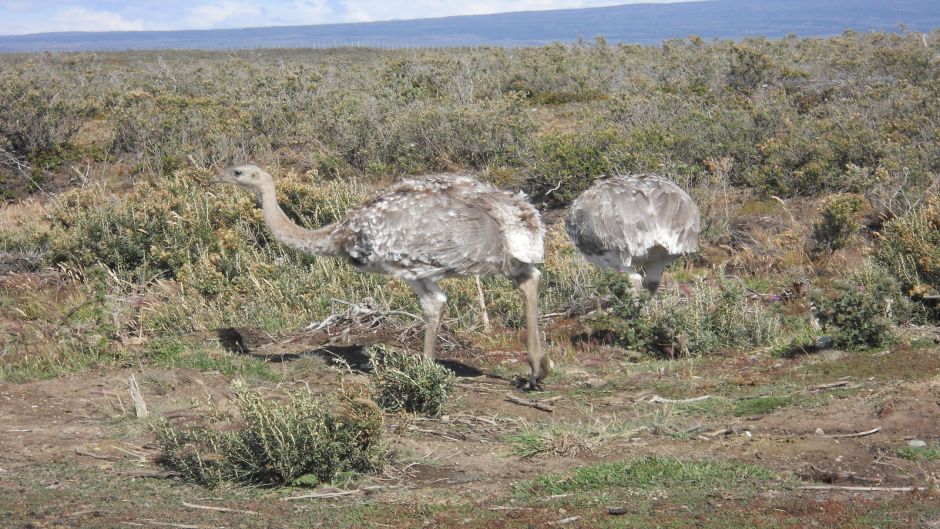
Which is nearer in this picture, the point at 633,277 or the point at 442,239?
the point at 442,239

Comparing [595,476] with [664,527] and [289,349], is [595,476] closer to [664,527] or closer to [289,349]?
[664,527]

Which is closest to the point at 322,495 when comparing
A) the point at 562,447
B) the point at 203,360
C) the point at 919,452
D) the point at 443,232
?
the point at 562,447

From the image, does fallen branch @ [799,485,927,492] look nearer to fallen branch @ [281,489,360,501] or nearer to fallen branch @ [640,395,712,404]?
fallen branch @ [640,395,712,404]

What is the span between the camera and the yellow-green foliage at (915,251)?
9.75m

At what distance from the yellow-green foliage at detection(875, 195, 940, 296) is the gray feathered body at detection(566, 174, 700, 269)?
6.05 ft

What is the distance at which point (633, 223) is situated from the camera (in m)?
10.2

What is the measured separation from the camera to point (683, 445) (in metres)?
6.59

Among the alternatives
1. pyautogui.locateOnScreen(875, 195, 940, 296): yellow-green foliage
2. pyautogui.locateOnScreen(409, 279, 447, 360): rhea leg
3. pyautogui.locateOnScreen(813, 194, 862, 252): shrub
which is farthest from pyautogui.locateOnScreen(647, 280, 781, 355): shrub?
pyautogui.locateOnScreen(813, 194, 862, 252): shrub

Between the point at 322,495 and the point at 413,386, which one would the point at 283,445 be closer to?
the point at 322,495

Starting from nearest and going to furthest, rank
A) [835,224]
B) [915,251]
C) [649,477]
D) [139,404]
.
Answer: [649,477], [139,404], [915,251], [835,224]

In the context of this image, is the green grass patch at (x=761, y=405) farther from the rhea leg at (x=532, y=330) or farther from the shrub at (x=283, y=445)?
the shrub at (x=283, y=445)

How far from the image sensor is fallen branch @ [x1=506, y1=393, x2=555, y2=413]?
7.73 meters

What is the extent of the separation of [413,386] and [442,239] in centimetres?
147

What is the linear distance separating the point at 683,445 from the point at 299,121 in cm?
1713
